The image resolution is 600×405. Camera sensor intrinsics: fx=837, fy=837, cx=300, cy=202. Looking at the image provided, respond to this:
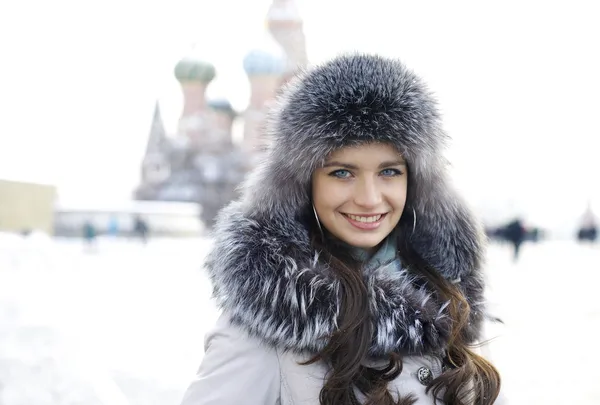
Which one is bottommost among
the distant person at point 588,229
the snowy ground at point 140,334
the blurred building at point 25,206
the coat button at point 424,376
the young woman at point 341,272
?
the distant person at point 588,229

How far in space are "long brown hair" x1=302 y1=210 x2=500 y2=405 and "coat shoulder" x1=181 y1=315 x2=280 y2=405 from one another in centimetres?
10

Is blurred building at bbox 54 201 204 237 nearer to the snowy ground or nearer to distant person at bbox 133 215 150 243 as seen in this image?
distant person at bbox 133 215 150 243

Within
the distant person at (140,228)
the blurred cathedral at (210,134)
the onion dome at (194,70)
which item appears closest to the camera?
the distant person at (140,228)

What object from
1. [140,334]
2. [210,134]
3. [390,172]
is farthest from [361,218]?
[210,134]

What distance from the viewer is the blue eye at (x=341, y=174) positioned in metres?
1.76

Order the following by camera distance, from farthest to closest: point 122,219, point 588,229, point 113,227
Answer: point 588,229 < point 122,219 < point 113,227

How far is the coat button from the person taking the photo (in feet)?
5.57

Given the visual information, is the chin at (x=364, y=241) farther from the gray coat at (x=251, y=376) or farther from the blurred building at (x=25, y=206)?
the blurred building at (x=25, y=206)

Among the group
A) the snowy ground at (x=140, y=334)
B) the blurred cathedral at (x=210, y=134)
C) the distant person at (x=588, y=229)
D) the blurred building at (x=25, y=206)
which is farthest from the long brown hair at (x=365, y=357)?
the blurred cathedral at (x=210, y=134)

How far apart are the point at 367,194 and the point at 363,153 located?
86mm

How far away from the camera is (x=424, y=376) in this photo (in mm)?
1703

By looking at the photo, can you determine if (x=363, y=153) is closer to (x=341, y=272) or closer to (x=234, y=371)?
(x=341, y=272)

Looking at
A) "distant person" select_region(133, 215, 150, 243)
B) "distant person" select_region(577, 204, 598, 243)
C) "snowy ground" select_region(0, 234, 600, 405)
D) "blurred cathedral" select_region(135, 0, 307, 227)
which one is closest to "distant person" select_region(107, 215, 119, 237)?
"distant person" select_region(133, 215, 150, 243)

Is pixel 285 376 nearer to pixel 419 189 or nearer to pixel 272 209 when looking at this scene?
pixel 272 209
